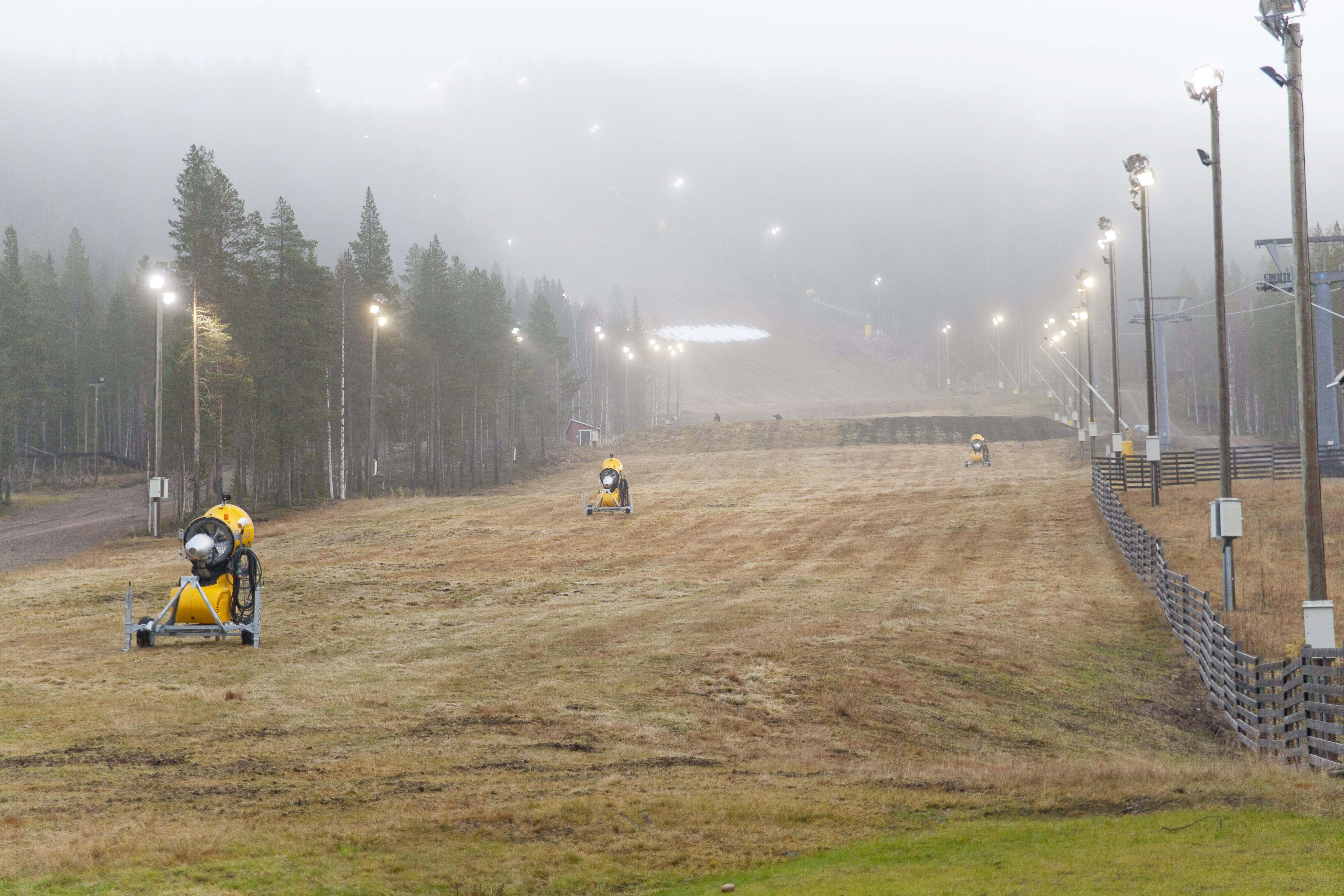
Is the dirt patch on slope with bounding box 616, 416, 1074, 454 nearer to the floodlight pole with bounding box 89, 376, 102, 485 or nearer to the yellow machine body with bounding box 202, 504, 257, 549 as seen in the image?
the floodlight pole with bounding box 89, 376, 102, 485

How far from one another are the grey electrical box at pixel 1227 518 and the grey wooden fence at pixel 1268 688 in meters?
1.29

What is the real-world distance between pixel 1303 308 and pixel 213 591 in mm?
18699

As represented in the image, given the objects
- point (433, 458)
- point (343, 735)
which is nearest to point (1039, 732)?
point (343, 735)

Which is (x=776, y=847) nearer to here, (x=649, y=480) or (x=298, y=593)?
(x=298, y=593)

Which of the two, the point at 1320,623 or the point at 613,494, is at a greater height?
the point at 613,494

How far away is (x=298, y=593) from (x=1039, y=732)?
733 inches

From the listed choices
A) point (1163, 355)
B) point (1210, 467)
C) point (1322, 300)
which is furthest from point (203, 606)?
point (1163, 355)

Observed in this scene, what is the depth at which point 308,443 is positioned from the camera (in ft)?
208

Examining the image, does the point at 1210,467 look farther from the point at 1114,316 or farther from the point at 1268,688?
the point at 1268,688

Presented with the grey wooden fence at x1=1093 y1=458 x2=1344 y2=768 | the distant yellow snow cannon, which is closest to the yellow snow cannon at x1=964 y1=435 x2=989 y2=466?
the grey wooden fence at x1=1093 y1=458 x2=1344 y2=768

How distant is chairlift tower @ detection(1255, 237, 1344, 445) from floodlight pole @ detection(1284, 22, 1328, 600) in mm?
31382

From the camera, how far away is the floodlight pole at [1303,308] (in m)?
13.2

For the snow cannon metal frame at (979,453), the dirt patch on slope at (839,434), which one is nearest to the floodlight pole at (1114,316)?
the snow cannon metal frame at (979,453)

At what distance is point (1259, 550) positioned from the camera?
3091cm
